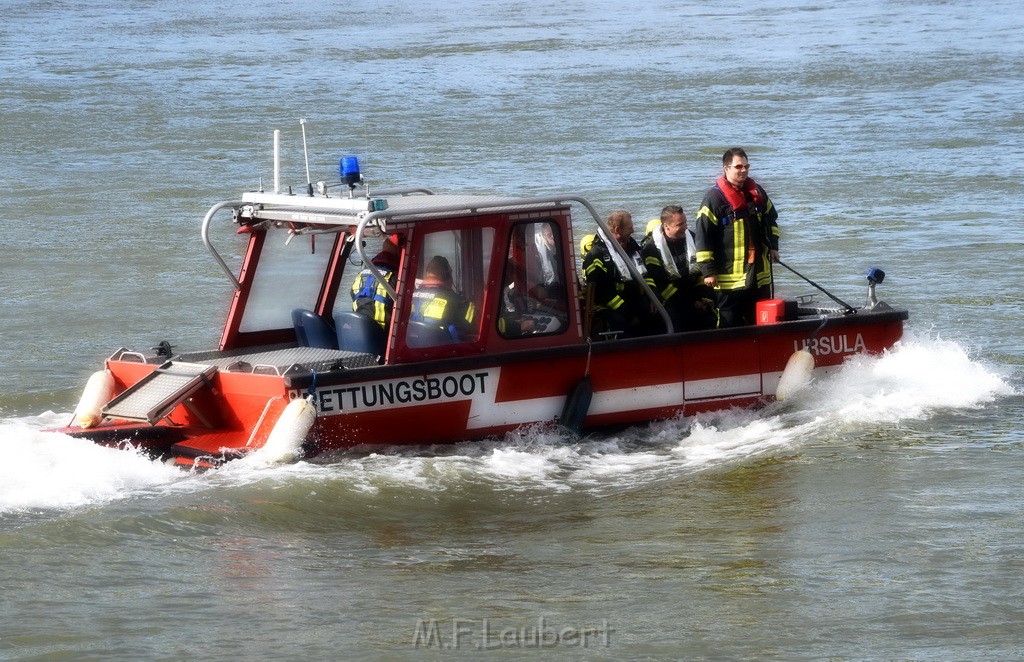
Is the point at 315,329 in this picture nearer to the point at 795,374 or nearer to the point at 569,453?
the point at 569,453

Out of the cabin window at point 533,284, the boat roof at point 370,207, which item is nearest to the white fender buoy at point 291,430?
the boat roof at point 370,207

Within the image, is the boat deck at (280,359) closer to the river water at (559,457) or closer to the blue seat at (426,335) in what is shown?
the blue seat at (426,335)

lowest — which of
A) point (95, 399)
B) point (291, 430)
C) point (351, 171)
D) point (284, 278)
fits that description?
point (291, 430)

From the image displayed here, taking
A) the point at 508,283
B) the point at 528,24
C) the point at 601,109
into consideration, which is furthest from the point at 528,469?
the point at 528,24

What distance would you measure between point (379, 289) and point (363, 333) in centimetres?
27

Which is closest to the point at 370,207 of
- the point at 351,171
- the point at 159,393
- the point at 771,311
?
the point at 351,171

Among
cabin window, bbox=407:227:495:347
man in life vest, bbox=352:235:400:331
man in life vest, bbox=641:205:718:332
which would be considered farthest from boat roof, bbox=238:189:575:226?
man in life vest, bbox=641:205:718:332

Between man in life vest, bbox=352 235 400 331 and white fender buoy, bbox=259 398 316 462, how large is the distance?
0.86 metres

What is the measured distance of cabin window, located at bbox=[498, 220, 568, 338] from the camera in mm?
9484

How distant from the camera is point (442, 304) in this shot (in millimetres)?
9305

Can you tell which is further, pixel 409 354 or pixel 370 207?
pixel 409 354

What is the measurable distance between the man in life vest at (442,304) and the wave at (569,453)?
0.69m

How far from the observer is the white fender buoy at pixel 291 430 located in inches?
343

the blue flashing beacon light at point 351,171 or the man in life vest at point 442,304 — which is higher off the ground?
the blue flashing beacon light at point 351,171
